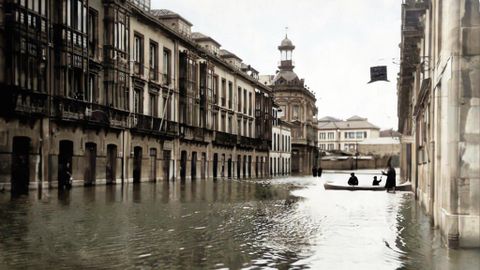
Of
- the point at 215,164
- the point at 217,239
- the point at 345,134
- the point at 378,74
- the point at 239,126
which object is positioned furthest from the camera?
the point at 345,134

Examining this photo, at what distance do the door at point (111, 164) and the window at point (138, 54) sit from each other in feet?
17.9

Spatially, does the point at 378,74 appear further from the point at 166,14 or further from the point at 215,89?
the point at 215,89

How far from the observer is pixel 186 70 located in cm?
4128

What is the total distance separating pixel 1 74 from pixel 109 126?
328 inches

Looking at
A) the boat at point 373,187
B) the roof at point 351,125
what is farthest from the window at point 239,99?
the roof at point 351,125

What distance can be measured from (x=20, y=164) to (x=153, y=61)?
49.5 ft

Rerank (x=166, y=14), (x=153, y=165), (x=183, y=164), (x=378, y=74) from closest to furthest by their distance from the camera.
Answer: (x=378, y=74) → (x=153, y=165) → (x=183, y=164) → (x=166, y=14)

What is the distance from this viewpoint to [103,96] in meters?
30.0

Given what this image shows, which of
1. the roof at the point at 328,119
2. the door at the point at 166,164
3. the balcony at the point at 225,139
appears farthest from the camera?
the roof at the point at 328,119

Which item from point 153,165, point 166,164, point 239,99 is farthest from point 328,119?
point 153,165

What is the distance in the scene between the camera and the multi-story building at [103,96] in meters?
23.1

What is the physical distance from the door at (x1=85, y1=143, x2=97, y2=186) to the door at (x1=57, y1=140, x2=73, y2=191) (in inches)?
58.8

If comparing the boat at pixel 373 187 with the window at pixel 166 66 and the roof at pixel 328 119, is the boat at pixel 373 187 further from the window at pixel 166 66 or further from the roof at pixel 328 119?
the roof at pixel 328 119

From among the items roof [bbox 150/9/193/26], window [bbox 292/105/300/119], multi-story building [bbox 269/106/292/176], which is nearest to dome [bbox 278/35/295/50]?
window [bbox 292/105/300/119]
